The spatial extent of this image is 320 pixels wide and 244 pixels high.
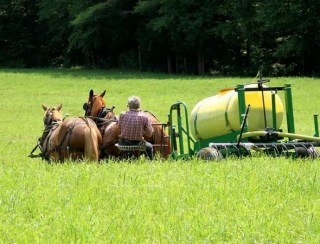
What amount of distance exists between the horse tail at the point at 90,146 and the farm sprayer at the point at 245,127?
1410mm

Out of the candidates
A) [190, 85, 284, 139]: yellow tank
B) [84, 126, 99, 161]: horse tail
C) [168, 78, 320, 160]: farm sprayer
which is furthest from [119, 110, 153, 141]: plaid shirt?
[190, 85, 284, 139]: yellow tank

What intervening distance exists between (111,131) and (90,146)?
3.36 ft

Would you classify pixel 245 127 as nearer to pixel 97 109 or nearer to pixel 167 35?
pixel 97 109

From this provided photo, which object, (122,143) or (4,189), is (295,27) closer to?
(122,143)

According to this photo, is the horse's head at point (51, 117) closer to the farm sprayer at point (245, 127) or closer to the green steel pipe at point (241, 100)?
the farm sprayer at point (245, 127)

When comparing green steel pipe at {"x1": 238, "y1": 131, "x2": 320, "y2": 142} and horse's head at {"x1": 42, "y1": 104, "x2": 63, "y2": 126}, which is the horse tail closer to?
horse's head at {"x1": 42, "y1": 104, "x2": 63, "y2": 126}

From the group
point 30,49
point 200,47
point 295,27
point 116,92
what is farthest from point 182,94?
point 30,49

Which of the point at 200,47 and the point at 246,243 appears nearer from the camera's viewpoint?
the point at 246,243

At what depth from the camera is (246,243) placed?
530 cm

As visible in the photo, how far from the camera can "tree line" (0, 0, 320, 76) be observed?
4731 centimetres

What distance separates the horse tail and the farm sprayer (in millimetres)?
1410

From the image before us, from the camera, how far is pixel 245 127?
38.3 feet

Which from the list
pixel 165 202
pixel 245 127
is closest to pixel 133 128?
pixel 245 127

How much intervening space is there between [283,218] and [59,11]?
60.1 meters
